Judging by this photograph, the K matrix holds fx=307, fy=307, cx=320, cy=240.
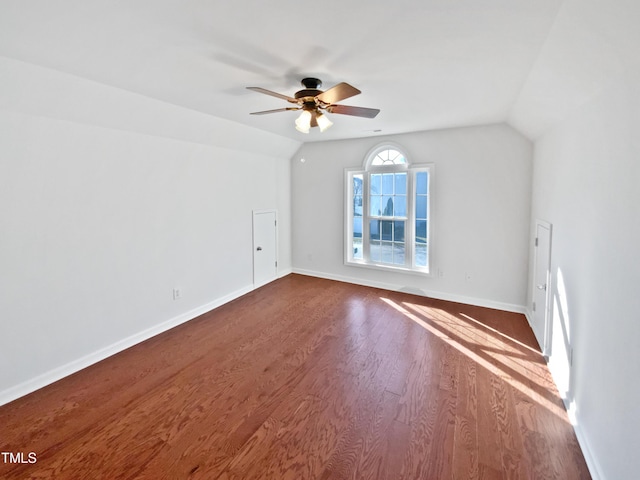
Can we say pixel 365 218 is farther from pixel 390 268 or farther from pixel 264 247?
pixel 264 247

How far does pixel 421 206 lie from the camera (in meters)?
4.69

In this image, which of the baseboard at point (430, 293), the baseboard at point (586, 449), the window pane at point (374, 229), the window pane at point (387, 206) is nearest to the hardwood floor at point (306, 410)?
the baseboard at point (586, 449)

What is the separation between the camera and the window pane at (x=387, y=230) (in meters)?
5.01

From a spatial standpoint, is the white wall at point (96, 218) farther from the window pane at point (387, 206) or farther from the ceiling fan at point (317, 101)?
the window pane at point (387, 206)

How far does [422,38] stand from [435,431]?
2.53 meters

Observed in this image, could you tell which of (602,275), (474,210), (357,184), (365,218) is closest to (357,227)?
(365,218)

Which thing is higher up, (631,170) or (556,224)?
(631,170)

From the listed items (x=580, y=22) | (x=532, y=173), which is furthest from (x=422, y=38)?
(x=532, y=173)

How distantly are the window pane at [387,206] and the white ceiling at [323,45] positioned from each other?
2168 millimetres

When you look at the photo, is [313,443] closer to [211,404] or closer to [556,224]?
[211,404]

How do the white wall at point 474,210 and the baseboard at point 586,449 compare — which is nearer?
the baseboard at point 586,449

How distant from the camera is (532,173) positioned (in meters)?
3.82

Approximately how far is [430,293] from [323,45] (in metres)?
3.81

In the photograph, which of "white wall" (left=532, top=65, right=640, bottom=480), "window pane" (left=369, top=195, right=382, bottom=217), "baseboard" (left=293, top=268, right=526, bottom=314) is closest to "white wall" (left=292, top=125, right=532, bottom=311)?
"baseboard" (left=293, top=268, right=526, bottom=314)
